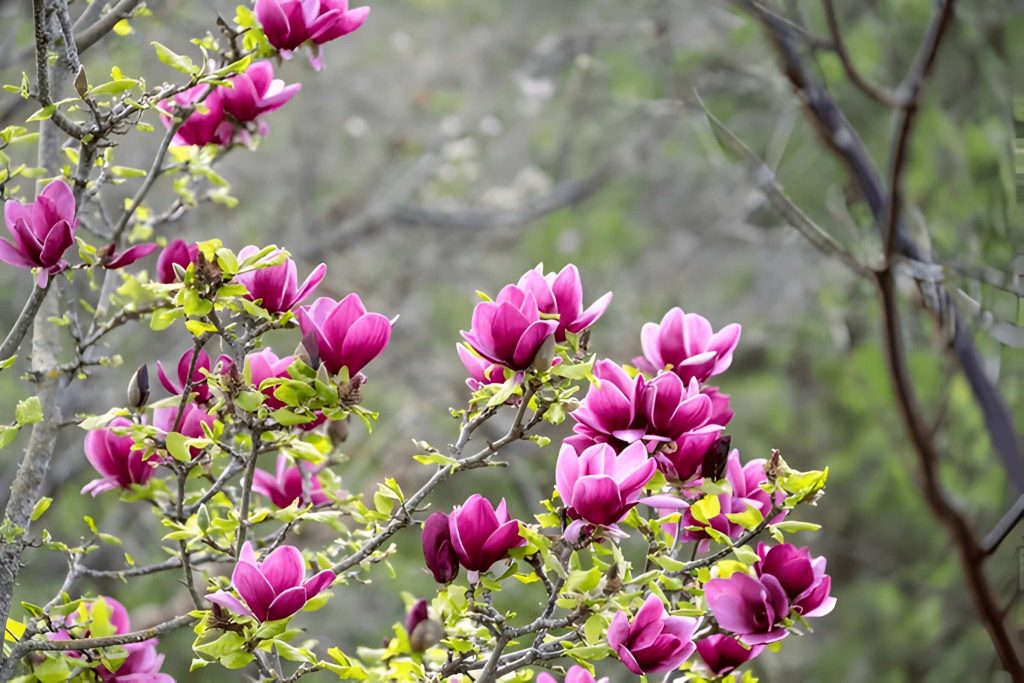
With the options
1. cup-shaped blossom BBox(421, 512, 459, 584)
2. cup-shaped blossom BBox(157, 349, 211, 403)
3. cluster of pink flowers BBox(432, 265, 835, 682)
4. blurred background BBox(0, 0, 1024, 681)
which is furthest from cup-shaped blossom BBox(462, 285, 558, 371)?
blurred background BBox(0, 0, 1024, 681)

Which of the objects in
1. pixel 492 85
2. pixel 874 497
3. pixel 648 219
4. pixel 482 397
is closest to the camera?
pixel 482 397

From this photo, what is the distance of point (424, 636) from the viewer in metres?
0.71

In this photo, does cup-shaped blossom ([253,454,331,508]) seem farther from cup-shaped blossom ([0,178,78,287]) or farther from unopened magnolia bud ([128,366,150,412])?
cup-shaped blossom ([0,178,78,287])

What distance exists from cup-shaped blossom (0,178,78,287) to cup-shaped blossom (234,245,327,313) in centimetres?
11

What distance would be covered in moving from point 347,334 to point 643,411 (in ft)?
0.63

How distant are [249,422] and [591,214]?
2.71m

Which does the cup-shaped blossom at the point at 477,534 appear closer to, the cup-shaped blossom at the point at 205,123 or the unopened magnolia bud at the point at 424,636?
the unopened magnolia bud at the point at 424,636

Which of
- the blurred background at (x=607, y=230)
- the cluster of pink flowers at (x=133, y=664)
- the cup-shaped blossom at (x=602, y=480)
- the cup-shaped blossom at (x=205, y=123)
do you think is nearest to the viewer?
the cup-shaped blossom at (x=602, y=480)

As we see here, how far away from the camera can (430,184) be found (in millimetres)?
3311

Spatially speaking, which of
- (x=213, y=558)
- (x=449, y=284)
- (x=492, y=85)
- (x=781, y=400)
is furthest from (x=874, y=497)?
(x=213, y=558)

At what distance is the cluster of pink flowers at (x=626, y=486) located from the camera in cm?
61

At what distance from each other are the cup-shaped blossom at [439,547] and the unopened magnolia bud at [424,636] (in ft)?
0.21

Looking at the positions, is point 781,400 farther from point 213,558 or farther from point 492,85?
point 213,558

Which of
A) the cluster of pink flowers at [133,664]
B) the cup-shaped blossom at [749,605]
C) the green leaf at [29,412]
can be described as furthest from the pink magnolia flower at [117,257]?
the cup-shaped blossom at [749,605]
